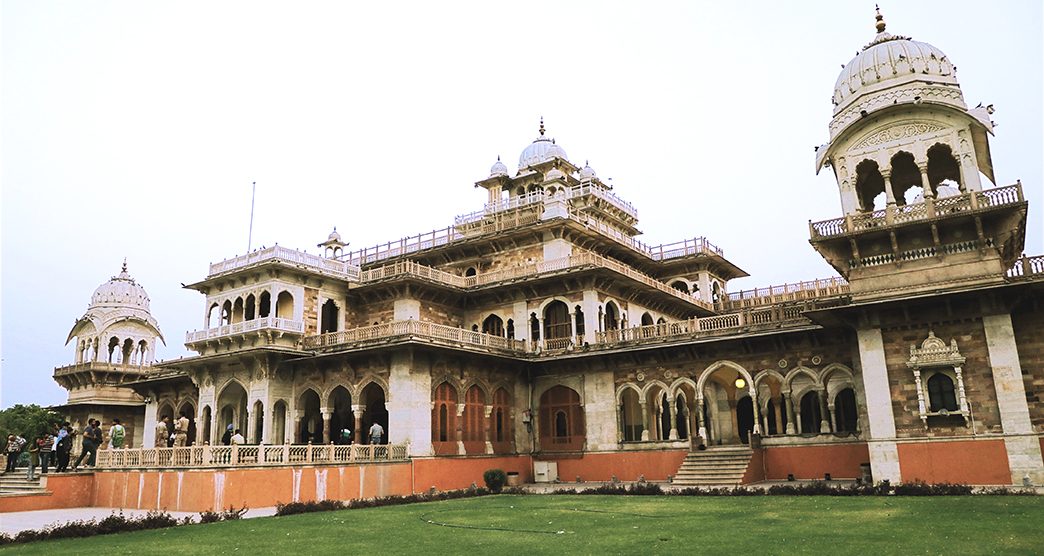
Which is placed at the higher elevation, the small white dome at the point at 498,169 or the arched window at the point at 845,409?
the small white dome at the point at 498,169

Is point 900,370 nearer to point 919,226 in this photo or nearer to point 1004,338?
point 1004,338

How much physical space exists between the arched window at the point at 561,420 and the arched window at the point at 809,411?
941cm

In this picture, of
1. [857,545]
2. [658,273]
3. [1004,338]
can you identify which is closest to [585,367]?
[658,273]

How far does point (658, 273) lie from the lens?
4159 cm

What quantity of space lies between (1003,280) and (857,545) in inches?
504

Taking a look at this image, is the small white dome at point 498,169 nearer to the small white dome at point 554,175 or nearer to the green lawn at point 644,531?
the small white dome at point 554,175

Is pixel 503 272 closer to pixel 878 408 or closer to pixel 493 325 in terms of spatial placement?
pixel 493 325

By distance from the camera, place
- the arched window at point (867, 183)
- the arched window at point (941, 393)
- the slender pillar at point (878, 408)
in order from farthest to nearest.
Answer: the arched window at point (867, 183), the slender pillar at point (878, 408), the arched window at point (941, 393)

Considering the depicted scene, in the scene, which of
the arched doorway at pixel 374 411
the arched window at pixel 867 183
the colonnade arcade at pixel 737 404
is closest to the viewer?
the arched window at pixel 867 183

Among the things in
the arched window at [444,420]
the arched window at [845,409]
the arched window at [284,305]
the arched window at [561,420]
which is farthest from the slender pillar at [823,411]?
the arched window at [284,305]

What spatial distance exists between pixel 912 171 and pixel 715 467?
11900 millimetres

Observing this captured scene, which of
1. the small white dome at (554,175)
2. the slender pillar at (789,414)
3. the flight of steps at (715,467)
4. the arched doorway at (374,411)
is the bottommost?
the flight of steps at (715,467)

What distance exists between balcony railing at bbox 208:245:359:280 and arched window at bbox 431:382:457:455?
8408 millimetres

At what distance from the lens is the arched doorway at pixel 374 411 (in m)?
31.5
